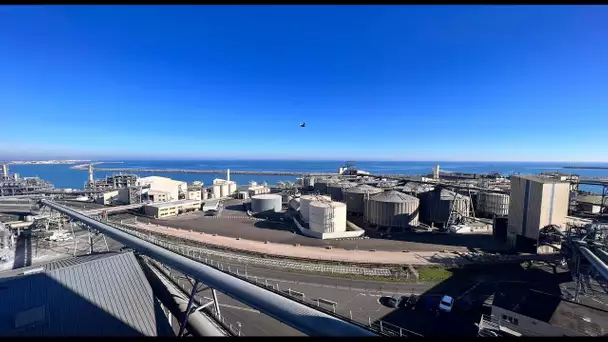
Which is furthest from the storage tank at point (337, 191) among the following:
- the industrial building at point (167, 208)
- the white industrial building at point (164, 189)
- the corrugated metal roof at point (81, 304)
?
the corrugated metal roof at point (81, 304)

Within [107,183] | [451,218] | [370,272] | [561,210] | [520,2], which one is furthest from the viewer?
[107,183]

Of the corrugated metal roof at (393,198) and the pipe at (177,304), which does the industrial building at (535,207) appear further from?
the pipe at (177,304)

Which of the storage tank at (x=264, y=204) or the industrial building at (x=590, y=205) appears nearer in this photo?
the industrial building at (x=590, y=205)

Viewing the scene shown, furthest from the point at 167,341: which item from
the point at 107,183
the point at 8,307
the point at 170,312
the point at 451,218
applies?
the point at 107,183

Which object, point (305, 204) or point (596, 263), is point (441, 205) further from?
point (596, 263)

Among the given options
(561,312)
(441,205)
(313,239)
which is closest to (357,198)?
(441,205)

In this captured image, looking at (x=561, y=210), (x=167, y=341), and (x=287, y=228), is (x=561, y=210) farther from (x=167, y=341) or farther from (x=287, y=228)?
(x=167, y=341)
